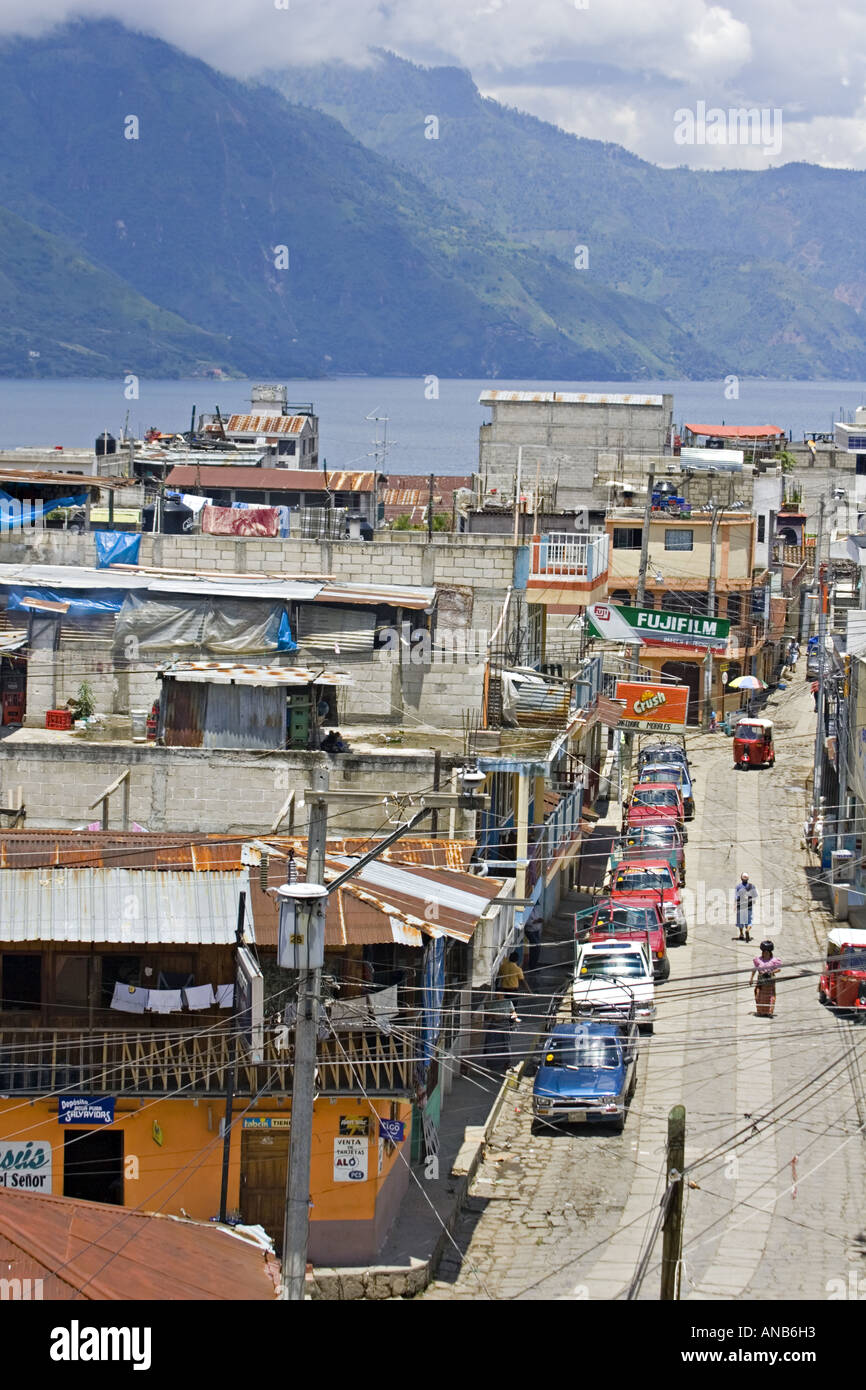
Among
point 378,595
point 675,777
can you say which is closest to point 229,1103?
point 378,595

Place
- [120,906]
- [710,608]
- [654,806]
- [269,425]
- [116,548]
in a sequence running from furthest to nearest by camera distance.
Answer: [269,425]
[710,608]
[654,806]
[116,548]
[120,906]

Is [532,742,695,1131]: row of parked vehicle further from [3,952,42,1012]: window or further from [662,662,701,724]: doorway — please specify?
[662,662,701,724]: doorway

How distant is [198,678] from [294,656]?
3473 mm

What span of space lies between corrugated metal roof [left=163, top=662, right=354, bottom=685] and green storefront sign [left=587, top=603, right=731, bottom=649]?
8557 millimetres

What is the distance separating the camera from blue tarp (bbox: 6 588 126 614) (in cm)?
3544

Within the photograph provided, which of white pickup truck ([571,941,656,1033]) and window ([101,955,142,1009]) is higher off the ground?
window ([101,955,142,1009])

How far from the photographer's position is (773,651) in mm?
72562

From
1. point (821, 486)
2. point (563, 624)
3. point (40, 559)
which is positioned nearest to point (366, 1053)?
point (40, 559)

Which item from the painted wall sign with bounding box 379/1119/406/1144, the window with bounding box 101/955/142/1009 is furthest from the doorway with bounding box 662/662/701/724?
the window with bounding box 101/955/142/1009

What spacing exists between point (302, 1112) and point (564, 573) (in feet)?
90.9

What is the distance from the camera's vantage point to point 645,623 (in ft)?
133

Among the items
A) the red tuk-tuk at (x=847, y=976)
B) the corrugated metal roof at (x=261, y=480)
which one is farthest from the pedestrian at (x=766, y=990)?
the corrugated metal roof at (x=261, y=480)
